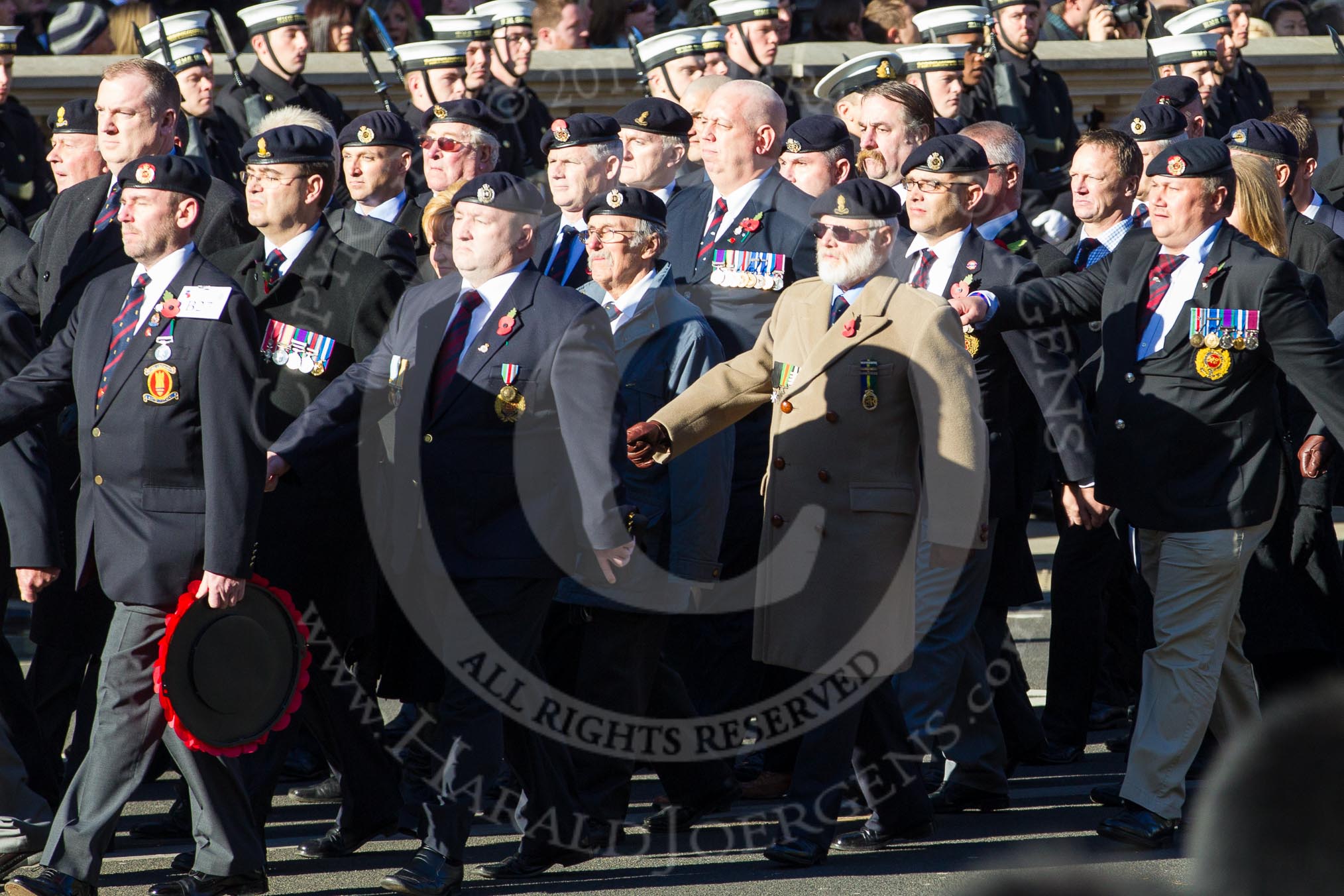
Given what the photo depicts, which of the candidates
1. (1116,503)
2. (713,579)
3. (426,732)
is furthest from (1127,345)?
(426,732)

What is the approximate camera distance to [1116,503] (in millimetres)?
5691

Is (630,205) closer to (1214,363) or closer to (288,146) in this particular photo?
(288,146)

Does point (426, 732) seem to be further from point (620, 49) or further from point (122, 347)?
point (620, 49)

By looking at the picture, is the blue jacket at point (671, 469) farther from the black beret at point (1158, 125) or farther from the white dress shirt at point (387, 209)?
the black beret at point (1158, 125)

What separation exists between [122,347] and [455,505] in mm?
955

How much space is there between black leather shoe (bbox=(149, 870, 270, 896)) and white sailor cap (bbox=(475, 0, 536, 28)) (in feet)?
20.5

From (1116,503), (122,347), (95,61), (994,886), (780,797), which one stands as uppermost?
(95,61)

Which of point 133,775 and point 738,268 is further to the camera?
point 738,268

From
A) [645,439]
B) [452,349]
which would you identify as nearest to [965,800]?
[645,439]

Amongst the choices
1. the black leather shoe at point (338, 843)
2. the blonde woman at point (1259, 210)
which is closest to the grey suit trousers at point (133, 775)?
the black leather shoe at point (338, 843)

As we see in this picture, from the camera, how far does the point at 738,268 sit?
21.6ft

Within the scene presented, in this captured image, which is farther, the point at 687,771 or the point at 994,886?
the point at 687,771

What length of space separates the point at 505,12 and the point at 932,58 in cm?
233

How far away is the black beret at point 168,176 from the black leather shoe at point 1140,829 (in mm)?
3065
